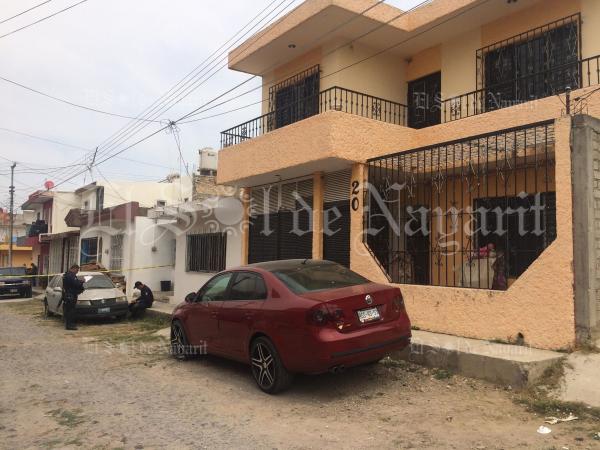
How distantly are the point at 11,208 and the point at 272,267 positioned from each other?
34.5m

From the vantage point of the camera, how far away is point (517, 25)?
32.6ft

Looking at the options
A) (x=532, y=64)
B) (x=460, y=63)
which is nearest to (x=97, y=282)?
(x=460, y=63)

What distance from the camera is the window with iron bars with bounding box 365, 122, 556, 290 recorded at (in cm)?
817

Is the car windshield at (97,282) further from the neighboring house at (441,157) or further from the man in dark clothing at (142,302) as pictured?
the neighboring house at (441,157)

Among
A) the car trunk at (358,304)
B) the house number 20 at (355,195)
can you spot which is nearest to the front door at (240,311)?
the car trunk at (358,304)

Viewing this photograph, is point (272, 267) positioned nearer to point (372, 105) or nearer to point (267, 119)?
point (372, 105)

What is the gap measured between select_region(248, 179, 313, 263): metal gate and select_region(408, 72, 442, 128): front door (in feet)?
10.2

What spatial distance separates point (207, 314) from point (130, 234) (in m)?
13.6

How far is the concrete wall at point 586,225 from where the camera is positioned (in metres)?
6.06

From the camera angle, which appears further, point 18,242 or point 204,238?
point 18,242

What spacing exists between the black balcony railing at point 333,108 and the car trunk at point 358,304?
17.4 feet

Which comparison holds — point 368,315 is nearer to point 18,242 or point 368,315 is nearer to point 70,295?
point 70,295

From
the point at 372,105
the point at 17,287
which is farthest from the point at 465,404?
the point at 17,287

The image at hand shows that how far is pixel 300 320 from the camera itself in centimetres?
534
